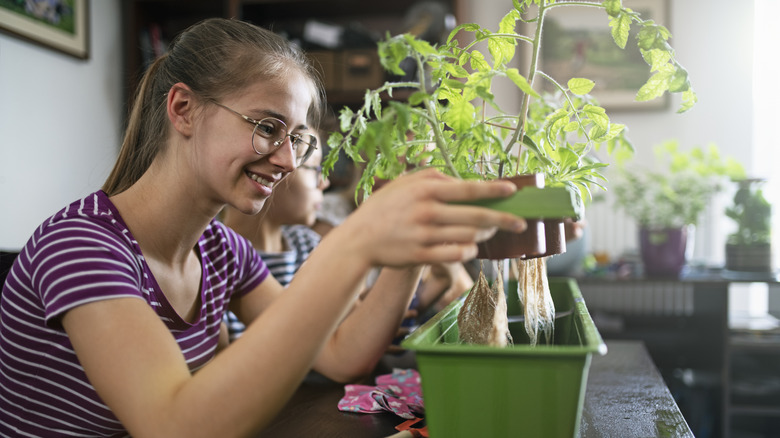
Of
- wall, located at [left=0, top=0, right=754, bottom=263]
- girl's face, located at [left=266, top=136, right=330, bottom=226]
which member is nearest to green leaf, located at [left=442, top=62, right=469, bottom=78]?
girl's face, located at [left=266, top=136, right=330, bottom=226]

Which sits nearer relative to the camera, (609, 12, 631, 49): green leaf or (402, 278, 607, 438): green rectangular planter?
(402, 278, 607, 438): green rectangular planter

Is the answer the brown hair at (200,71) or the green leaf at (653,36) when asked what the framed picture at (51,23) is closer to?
the brown hair at (200,71)

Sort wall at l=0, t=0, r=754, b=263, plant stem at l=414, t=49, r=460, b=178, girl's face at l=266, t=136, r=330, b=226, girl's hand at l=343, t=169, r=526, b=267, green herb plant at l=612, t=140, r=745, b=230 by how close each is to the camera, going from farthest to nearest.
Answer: wall at l=0, t=0, r=754, b=263
green herb plant at l=612, t=140, r=745, b=230
girl's face at l=266, t=136, r=330, b=226
plant stem at l=414, t=49, r=460, b=178
girl's hand at l=343, t=169, r=526, b=267

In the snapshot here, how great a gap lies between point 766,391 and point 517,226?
7.08ft

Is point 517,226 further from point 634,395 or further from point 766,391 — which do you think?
point 766,391

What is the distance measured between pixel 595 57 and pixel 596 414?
94.7 inches

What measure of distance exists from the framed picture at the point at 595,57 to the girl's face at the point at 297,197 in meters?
1.59

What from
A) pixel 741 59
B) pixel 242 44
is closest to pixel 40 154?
pixel 242 44

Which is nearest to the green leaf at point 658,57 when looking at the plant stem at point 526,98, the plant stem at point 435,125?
the plant stem at point 526,98

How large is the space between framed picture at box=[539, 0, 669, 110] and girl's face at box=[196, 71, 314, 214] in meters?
2.19

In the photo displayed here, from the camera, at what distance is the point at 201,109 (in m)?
0.85

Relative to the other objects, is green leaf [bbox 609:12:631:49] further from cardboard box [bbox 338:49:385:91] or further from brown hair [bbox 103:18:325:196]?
cardboard box [bbox 338:49:385:91]

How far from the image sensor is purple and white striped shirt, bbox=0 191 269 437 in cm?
67

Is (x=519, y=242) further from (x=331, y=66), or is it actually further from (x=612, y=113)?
(x=612, y=113)
